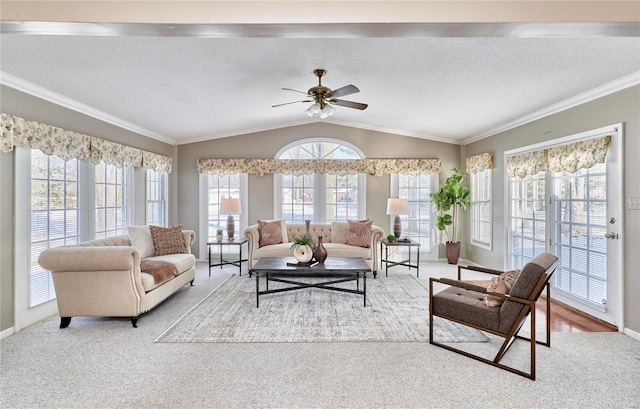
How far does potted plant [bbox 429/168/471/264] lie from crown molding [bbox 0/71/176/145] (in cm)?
542

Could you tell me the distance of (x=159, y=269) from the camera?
358 centimetres

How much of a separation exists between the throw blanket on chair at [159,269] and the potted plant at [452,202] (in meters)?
4.71

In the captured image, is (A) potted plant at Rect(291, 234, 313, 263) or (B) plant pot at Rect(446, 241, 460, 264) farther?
(B) plant pot at Rect(446, 241, 460, 264)

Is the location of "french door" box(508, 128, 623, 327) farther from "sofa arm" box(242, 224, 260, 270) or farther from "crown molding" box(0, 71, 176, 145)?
"crown molding" box(0, 71, 176, 145)

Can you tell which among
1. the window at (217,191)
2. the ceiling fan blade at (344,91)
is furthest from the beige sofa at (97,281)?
the window at (217,191)

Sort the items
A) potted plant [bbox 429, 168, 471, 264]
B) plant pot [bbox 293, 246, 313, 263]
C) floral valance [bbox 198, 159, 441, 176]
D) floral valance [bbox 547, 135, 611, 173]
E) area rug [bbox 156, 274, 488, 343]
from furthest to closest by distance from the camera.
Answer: floral valance [bbox 198, 159, 441, 176] < potted plant [bbox 429, 168, 471, 264] < plant pot [bbox 293, 246, 313, 263] < floral valance [bbox 547, 135, 611, 173] < area rug [bbox 156, 274, 488, 343]

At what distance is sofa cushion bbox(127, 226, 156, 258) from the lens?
4159 millimetres

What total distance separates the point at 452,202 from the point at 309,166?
A: 2.85 meters

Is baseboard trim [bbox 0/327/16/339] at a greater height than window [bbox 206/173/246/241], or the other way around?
window [bbox 206/173/246/241]

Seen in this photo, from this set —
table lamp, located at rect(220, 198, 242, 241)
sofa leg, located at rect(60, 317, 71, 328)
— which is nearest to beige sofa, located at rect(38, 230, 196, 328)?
sofa leg, located at rect(60, 317, 71, 328)

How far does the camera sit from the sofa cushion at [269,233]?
5405mm

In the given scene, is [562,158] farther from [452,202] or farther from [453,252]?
[453,252]

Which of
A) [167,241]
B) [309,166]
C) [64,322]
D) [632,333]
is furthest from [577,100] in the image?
[64,322]

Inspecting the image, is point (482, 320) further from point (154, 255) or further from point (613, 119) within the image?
point (154, 255)
